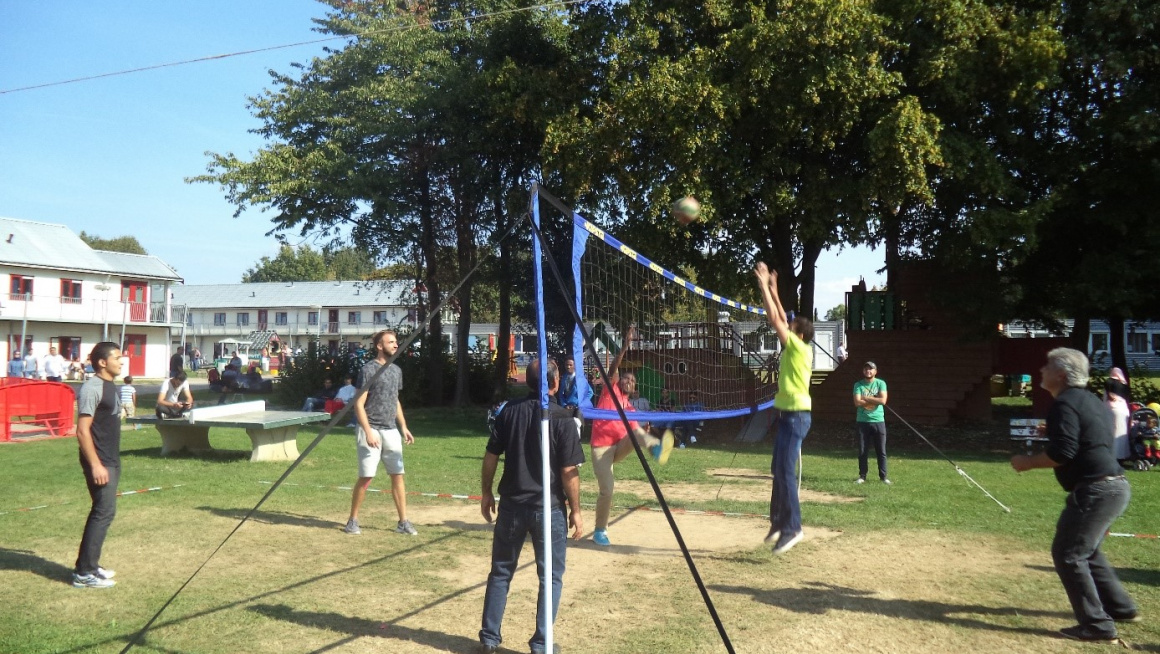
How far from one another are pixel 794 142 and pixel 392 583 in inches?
574

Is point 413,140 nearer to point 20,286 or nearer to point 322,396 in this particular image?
point 322,396

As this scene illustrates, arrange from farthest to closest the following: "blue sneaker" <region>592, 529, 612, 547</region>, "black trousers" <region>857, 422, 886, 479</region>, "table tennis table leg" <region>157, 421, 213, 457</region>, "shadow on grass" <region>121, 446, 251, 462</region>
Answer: "table tennis table leg" <region>157, 421, 213, 457</region> → "shadow on grass" <region>121, 446, 251, 462</region> → "black trousers" <region>857, 422, 886, 479</region> → "blue sneaker" <region>592, 529, 612, 547</region>

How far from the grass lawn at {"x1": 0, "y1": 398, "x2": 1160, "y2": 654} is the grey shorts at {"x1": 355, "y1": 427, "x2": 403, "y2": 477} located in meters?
0.69

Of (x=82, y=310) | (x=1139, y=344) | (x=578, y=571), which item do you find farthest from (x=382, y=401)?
(x=1139, y=344)

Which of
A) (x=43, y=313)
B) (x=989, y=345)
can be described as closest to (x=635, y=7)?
(x=989, y=345)

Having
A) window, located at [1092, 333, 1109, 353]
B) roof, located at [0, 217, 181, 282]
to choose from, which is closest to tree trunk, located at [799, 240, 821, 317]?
roof, located at [0, 217, 181, 282]

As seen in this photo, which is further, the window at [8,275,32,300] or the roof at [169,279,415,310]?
the roof at [169,279,415,310]

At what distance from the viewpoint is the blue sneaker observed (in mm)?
8494

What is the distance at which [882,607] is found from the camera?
6469mm

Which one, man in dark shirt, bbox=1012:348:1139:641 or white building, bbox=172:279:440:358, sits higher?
white building, bbox=172:279:440:358

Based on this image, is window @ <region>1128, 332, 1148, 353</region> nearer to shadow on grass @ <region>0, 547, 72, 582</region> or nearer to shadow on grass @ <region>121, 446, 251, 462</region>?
shadow on grass @ <region>121, 446, 251, 462</region>

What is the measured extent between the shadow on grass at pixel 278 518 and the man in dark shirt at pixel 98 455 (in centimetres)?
255

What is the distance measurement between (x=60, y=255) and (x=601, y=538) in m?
46.8

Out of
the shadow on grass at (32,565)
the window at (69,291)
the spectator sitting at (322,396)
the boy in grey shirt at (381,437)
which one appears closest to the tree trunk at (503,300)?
the spectator sitting at (322,396)
